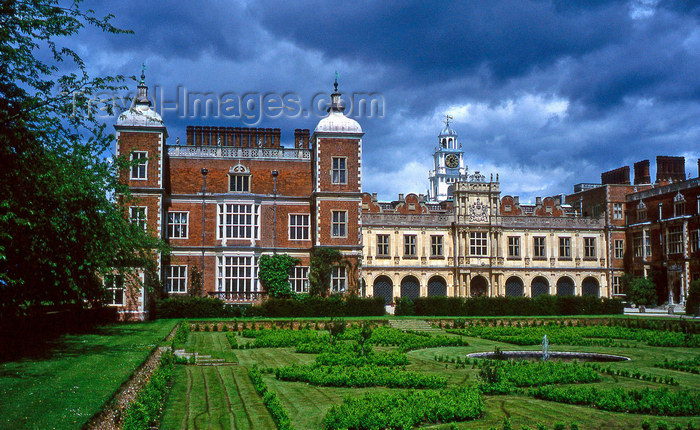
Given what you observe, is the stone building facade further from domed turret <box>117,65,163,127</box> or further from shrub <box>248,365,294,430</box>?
shrub <box>248,365,294,430</box>

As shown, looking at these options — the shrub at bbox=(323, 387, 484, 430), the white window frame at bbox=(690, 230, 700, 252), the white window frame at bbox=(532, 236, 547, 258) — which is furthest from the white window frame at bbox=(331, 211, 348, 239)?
the shrub at bbox=(323, 387, 484, 430)

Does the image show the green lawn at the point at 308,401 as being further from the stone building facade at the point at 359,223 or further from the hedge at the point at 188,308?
the stone building facade at the point at 359,223

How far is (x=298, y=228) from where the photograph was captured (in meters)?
41.4

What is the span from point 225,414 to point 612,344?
699 inches

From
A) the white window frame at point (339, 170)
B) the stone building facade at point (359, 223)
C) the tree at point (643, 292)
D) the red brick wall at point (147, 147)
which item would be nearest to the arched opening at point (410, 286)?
the stone building facade at point (359, 223)

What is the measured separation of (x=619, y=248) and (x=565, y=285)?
565cm

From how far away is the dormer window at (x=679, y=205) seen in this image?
46250 millimetres

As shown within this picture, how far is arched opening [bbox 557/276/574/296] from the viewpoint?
51.3 m

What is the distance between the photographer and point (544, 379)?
15391mm

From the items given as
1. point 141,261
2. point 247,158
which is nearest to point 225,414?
point 141,261

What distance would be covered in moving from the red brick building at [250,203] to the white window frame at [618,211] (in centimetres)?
2433

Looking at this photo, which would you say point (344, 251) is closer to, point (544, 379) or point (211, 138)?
point (211, 138)

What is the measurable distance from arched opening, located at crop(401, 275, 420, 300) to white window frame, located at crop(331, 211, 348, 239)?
1092 centimetres

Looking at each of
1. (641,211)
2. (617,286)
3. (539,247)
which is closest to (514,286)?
(539,247)
